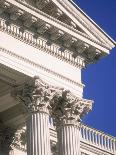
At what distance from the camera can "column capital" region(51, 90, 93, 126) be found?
42625 millimetres

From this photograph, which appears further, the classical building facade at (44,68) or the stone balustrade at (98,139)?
the stone balustrade at (98,139)

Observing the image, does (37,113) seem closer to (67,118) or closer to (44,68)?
A: (67,118)

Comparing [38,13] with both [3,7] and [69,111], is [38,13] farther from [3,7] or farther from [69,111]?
[69,111]

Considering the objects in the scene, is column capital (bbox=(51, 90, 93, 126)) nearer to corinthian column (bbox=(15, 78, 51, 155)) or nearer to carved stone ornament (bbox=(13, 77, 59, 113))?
carved stone ornament (bbox=(13, 77, 59, 113))

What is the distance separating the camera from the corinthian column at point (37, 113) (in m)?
39.9

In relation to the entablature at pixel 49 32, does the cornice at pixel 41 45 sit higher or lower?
lower

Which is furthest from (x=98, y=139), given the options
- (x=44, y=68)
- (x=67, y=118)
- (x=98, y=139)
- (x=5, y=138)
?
(x=44, y=68)

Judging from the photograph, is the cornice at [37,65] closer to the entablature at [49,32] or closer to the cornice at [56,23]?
the entablature at [49,32]

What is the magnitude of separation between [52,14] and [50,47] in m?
2.52

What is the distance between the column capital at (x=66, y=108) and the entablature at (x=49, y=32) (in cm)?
287

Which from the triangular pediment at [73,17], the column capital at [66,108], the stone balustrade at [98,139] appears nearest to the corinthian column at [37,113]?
the column capital at [66,108]

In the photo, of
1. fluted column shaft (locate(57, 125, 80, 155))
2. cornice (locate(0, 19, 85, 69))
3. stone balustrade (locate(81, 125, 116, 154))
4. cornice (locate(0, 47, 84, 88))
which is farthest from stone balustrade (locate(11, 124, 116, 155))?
fluted column shaft (locate(57, 125, 80, 155))

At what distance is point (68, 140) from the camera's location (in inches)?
1663

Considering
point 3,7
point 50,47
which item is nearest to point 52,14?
point 50,47
